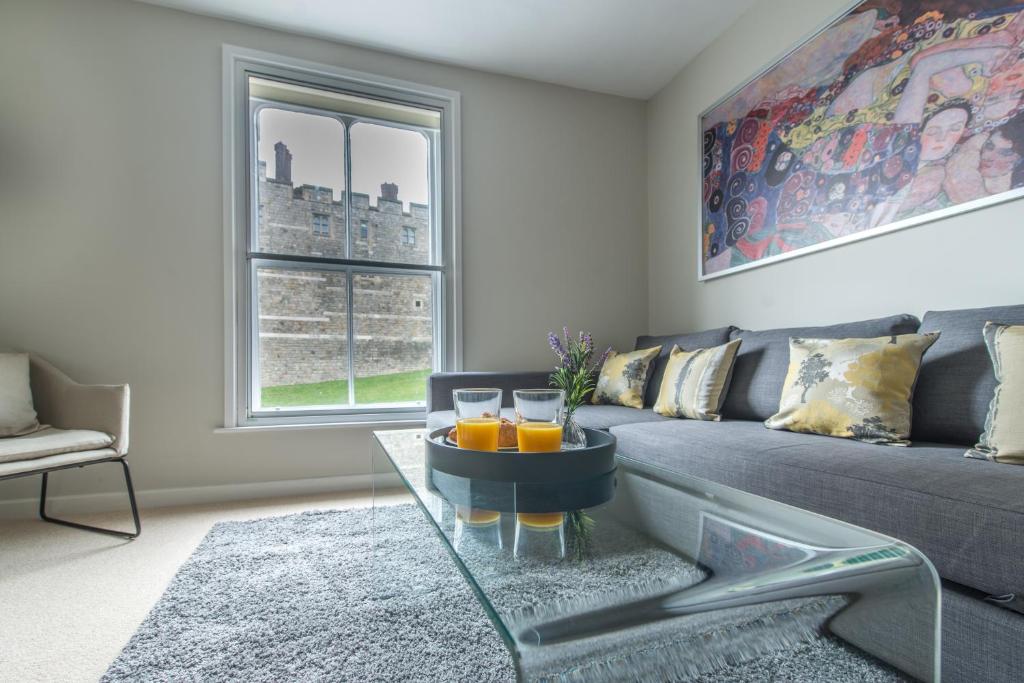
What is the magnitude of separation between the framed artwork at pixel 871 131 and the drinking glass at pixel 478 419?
177 centimetres

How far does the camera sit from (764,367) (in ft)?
6.88

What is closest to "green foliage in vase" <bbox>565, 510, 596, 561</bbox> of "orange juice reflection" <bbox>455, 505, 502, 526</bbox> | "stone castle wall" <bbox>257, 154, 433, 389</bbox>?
"orange juice reflection" <bbox>455, 505, 502, 526</bbox>

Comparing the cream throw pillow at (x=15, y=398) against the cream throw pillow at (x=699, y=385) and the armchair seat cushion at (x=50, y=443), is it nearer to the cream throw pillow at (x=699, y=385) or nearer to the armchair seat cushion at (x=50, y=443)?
the armchair seat cushion at (x=50, y=443)

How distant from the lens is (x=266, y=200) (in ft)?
9.33

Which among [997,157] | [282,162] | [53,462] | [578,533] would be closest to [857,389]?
[997,157]

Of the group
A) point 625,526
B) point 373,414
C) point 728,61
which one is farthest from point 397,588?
point 728,61

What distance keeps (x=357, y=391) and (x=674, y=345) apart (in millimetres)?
1849

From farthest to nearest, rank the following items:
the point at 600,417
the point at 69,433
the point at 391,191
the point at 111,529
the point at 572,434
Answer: the point at 391,191
the point at 600,417
the point at 111,529
the point at 69,433
the point at 572,434

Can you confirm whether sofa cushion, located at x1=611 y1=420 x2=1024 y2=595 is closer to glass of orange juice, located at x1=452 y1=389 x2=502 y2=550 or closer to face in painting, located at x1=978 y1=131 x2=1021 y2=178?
glass of orange juice, located at x1=452 y1=389 x2=502 y2=550

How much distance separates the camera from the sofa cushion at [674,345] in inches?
98.7

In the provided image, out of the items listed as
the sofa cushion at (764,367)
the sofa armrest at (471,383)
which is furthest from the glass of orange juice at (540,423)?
the sofa armrest at (471,383)

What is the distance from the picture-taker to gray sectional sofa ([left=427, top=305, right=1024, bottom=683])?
875 millimetres

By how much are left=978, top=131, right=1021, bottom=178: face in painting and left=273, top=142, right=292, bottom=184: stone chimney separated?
3.15 meters

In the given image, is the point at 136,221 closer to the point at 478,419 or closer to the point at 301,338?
the point at 301,338
